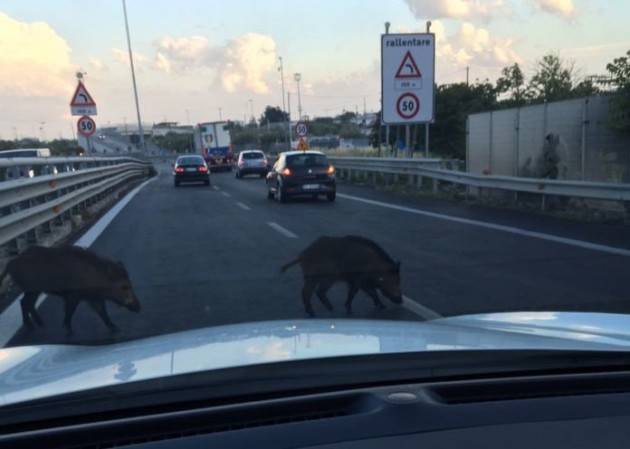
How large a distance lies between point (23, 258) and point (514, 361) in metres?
5.13

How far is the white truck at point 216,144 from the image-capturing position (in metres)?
55.4

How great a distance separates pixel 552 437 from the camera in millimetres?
1937

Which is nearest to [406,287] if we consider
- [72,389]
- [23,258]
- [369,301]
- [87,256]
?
[369,301]

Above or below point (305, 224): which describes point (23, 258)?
above

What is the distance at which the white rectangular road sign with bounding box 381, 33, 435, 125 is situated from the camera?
21000mm

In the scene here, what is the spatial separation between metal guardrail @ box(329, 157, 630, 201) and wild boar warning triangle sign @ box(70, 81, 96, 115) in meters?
10.2

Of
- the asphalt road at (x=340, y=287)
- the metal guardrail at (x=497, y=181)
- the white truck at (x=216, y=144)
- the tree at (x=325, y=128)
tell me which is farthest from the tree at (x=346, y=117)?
the asphalt road at (x=340, y=287)

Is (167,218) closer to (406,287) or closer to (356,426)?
(406,287)

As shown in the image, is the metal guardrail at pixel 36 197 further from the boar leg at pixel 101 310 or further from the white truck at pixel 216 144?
the white truck at pixel 216 144

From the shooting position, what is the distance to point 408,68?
69.0 feet

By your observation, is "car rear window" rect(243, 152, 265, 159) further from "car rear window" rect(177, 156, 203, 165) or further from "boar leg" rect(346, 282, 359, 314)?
"boar leg" rect(346, 282, 359, 314)

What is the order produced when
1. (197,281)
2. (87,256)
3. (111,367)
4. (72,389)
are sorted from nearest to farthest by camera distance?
(72,389), (111,367), (87,256), (197,281)

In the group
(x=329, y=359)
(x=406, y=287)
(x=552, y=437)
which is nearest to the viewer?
(x=552, y=437)

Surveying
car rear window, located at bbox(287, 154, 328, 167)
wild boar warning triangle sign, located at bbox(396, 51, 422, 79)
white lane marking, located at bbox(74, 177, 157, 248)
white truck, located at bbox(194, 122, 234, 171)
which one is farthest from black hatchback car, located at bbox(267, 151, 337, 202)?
white truck, located at bbox(194, 122, 234, 171)
